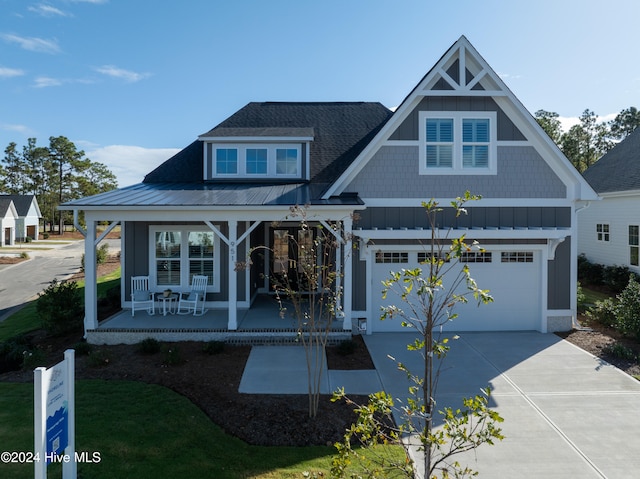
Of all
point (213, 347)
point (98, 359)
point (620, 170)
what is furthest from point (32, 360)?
point (620, 170)

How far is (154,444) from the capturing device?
17.3 feet

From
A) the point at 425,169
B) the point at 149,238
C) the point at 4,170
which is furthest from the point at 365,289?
the point at 4,170

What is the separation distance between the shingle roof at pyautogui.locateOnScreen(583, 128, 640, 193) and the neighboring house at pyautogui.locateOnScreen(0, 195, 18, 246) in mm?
49986

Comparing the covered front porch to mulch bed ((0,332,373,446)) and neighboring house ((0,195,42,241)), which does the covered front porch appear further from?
neighboring house ((0,195,42,241))

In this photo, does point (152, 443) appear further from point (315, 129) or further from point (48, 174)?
point (48, 174)

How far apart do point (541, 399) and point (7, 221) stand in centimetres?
5003

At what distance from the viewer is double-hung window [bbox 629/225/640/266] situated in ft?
52.9

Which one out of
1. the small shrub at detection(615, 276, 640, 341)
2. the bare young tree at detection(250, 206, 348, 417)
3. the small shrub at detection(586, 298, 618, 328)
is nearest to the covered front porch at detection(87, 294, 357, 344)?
the bare young tree at detection(250, 206, 348, 417)

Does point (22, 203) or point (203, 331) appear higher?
point (22, 203)

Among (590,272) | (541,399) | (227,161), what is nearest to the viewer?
(541,399)

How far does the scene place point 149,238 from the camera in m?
12.1

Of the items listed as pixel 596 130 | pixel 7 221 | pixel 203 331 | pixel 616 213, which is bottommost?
pixel 203 331

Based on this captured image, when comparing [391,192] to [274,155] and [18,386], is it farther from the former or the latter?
[18,386]

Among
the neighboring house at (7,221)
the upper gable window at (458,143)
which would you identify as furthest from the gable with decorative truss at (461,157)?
the neighboring house at (7,221)
